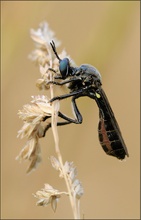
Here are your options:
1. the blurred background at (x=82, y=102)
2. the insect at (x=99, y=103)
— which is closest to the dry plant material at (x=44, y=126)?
the insect at (x=99, y=103)

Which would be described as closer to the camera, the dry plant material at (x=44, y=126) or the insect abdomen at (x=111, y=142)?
the dry plant material at (x=44, y=126)

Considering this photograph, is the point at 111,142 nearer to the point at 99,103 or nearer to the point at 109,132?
the point at 109,132

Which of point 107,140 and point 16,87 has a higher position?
point 16,87

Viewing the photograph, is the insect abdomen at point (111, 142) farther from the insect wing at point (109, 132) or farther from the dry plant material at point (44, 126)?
the dry plant material at point (44, 126)

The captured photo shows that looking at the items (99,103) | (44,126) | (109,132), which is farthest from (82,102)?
(44,126)

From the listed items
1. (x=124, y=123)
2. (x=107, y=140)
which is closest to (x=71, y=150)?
(x=107, y=140)

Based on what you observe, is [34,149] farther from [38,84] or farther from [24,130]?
[38,84]

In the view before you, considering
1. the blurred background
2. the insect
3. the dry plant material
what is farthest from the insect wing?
the dry plant material

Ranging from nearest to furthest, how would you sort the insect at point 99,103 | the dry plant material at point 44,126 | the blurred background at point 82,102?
the dry plant material at point 44,126, the insect at point 99,103, the blurred background at point 82,102

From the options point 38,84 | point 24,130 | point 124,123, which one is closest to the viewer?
point 24,130
